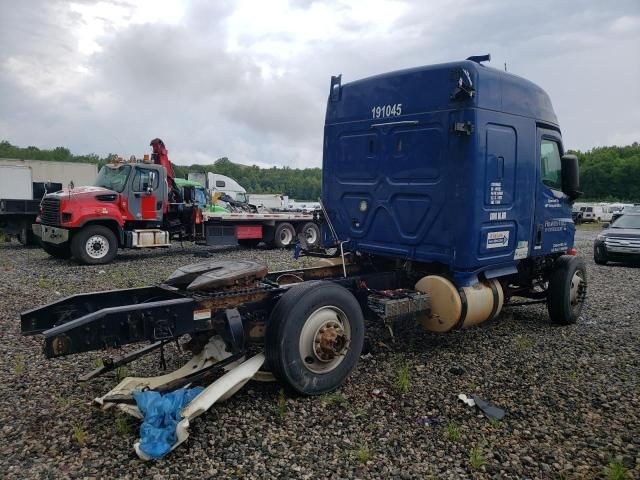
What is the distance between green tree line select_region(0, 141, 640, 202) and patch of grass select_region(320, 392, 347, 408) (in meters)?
68.2

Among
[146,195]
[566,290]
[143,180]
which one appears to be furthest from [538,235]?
[143,180]

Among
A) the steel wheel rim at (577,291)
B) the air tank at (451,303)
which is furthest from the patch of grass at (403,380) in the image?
the steel wheel rim at (577,291)

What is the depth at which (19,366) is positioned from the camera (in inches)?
185

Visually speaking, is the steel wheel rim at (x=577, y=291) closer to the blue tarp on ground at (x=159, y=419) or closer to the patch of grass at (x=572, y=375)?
the patch of grass at (x=572, y=375)

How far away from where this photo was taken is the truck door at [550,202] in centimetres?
616

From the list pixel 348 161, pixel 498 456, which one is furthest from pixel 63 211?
pixel 498 456

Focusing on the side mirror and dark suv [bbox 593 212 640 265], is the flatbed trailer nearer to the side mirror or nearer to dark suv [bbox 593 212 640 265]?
dark suv [bbox 593 212 640 265]

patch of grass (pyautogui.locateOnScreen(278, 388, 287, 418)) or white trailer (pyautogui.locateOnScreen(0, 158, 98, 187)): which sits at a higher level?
white trailer (pyautogui.locateOnScreen(0, 158, 98, 187))

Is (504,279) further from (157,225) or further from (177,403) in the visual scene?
(157,225)

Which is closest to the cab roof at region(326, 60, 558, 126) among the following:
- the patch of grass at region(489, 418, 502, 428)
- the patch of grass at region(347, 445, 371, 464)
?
the patch of grass at region(489, 418, 502, 428)

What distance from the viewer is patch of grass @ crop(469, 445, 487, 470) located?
328 cm

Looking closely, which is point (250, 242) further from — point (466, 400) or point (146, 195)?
point (466, 400)

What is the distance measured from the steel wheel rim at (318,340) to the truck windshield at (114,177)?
33.9ft

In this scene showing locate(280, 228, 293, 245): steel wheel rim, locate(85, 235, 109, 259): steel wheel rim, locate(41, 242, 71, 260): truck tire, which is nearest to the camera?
locate(85, 235, 109, 259): steel wheel rim
